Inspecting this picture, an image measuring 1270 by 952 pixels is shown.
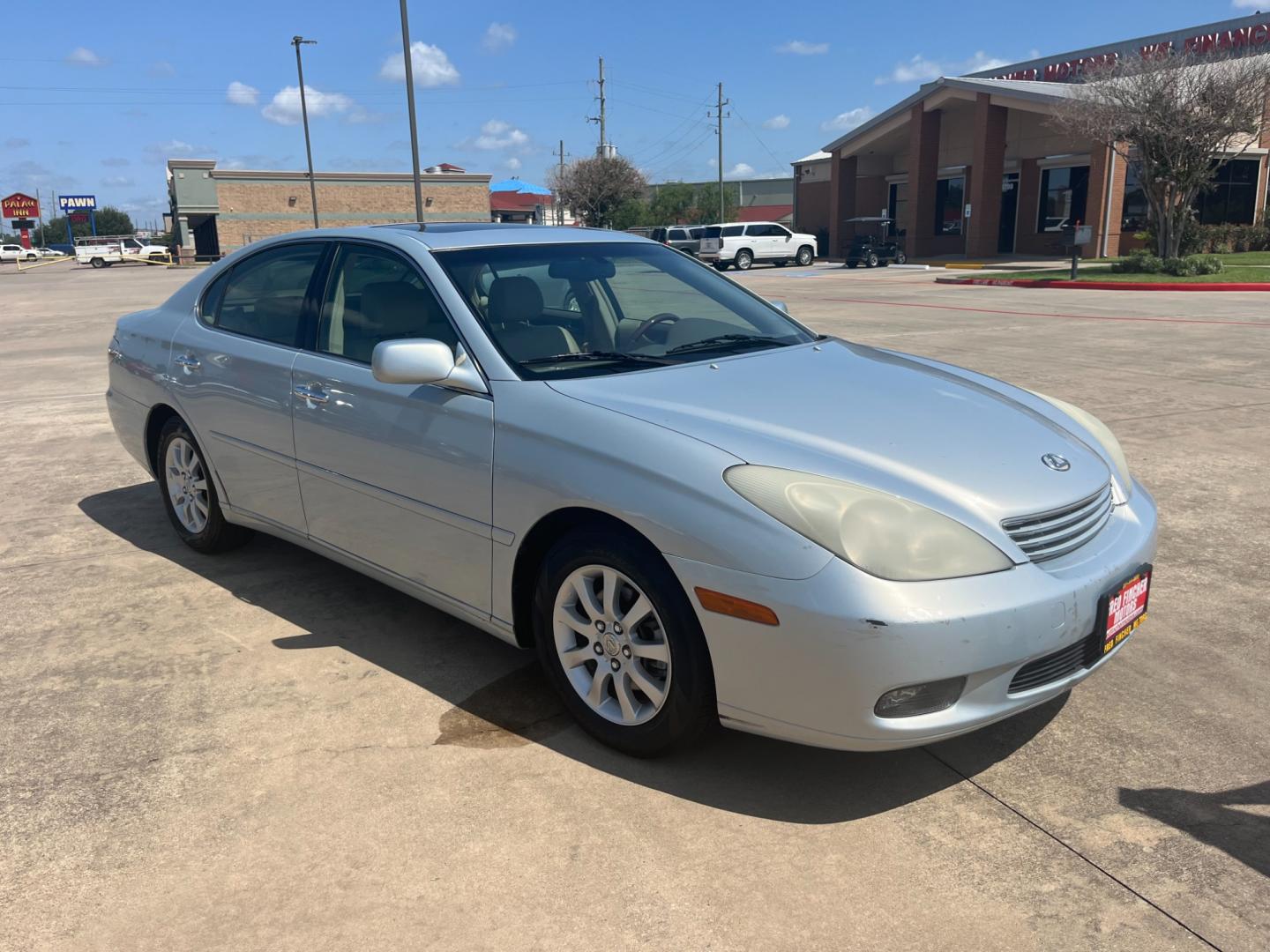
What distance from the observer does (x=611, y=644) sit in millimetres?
3096

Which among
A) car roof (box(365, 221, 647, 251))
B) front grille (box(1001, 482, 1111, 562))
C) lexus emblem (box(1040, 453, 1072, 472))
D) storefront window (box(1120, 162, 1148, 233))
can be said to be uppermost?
storefront window (box(1120, 162, 1148, 233))

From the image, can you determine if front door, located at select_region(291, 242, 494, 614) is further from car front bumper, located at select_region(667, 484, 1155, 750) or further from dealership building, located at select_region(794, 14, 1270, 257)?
dealership building, located at select_region(794, 14, 1270, 257)

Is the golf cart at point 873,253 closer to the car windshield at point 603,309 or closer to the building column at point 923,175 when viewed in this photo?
the building column at point 923,175

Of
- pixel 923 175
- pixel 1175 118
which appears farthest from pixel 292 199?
pixel 1175 118

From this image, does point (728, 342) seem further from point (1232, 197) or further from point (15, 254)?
→ point (15, 254)

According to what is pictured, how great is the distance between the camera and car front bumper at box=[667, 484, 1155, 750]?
102 inches

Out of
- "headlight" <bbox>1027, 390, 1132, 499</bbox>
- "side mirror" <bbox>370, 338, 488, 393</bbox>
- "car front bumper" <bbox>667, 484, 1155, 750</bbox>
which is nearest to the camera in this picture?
"car front bumper" <bbox>667, 484, 1155, 750</bbox>

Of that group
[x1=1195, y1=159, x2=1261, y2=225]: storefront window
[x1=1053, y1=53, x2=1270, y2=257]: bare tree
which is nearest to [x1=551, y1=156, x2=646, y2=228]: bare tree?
[x1=1195, y1=159, x2=1261, y2=225]: storefront window

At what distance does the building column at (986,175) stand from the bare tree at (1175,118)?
29.0ft

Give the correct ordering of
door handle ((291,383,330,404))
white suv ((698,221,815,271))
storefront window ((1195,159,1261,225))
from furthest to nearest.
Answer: white suv ((698,221,815,271)) → storefront window ((1195,159,1261,225)) → door handle ((291,383,330,404))

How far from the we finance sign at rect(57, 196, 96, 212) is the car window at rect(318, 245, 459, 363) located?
125235 millimetres

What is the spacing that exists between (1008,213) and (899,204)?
274 inches

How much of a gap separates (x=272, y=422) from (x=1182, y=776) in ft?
11.7

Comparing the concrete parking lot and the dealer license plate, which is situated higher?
the dealer license plate
